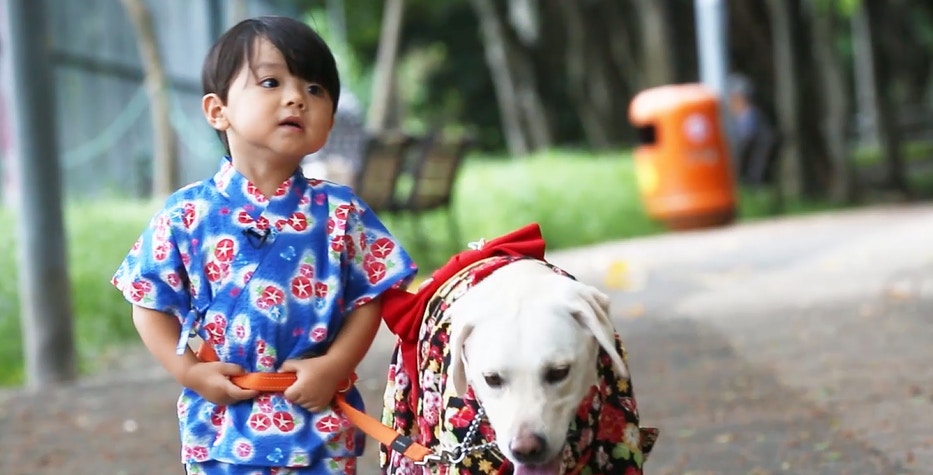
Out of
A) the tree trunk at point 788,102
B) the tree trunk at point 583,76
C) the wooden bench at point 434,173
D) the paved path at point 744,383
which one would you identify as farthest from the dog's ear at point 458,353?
the tree trunk at point 583,76

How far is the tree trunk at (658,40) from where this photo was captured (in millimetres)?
21562

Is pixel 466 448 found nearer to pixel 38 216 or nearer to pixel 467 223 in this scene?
pixel 38 216

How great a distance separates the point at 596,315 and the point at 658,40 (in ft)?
62.2

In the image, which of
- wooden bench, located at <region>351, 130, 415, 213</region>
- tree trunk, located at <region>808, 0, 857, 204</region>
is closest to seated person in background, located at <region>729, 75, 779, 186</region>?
tree trunk, located at <region>808, 0, 857, 204</region>

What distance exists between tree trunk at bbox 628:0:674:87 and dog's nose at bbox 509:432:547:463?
1896 cm

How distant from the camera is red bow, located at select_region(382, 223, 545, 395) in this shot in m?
3.55

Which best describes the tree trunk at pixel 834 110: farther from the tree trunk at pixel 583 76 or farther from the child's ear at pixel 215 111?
the child's ear at pixel 215 111

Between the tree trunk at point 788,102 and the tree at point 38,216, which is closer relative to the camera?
the tree at point 38,216

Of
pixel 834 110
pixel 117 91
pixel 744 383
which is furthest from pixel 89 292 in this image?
pixel 117 91

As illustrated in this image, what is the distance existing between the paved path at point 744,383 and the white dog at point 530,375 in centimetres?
208

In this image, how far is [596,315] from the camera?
3.16 metres

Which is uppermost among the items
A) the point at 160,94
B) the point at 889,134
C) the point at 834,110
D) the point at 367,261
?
the point at 367,261

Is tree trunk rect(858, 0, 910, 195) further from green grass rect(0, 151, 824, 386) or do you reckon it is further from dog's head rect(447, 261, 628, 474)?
dog's head rect(447, 261, 628, 474)

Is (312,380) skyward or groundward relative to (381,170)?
skyward
